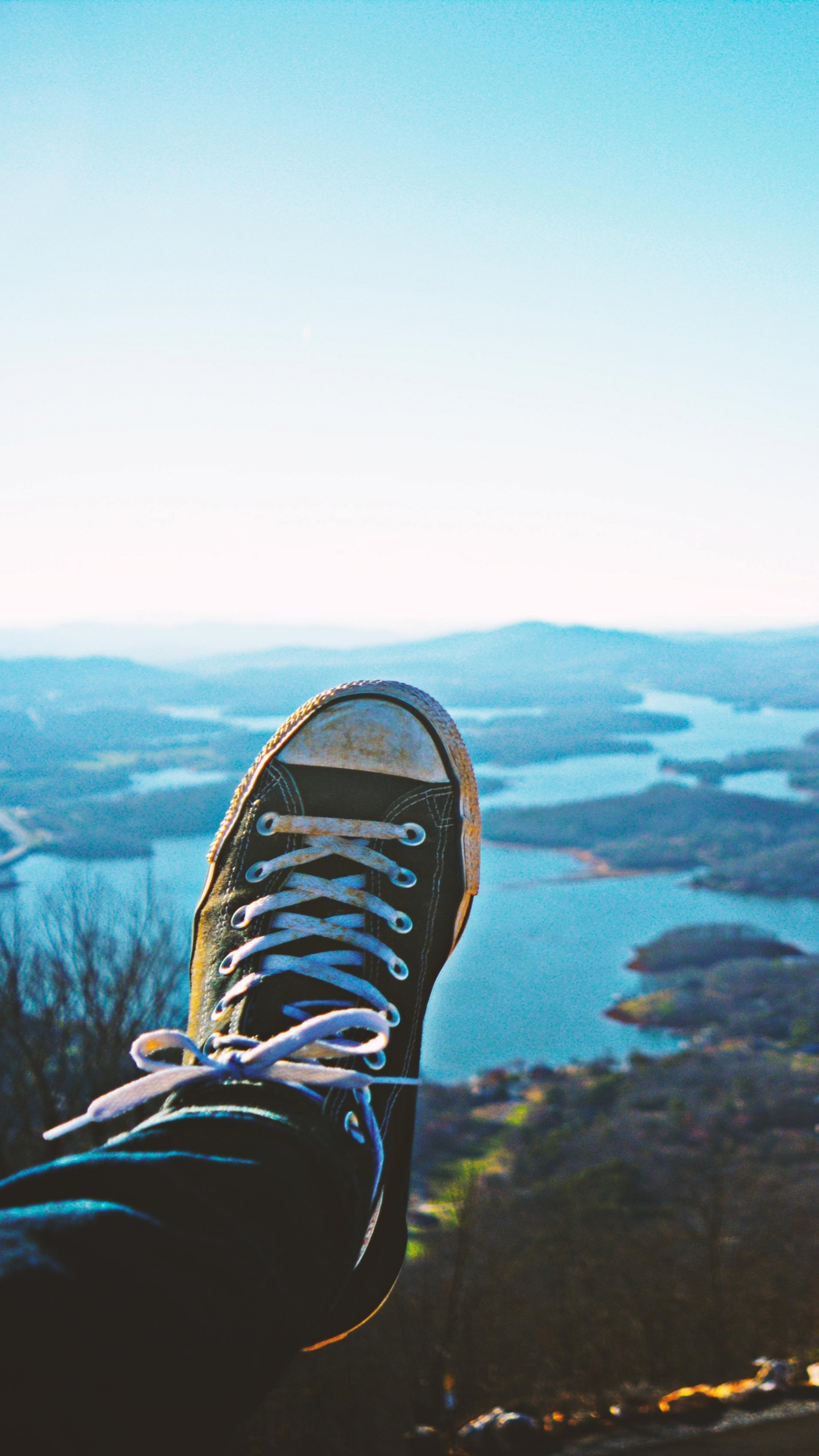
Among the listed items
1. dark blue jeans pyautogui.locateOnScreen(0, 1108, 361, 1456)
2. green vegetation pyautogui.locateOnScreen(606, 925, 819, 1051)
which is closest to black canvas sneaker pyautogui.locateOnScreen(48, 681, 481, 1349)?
dark blue jeans pyautogui.locateOnScreen(0, 1108, 361, 1456)

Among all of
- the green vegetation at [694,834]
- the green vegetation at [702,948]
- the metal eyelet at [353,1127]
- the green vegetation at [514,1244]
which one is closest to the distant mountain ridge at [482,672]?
the green vegetation at [694,834]

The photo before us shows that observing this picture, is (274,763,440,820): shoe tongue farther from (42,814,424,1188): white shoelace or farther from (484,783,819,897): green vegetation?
(484,783,819,897): green vegetation

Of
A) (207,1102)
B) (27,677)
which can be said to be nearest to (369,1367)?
(207,1102)

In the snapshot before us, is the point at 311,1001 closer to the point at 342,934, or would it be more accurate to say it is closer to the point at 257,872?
the point at 342,934

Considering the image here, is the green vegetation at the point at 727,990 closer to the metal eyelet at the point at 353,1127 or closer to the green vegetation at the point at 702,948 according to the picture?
the green vegetation at the point at 702,948

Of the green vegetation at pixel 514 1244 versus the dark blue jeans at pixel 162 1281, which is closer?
the dark blue jeans at pixel 162 1281
